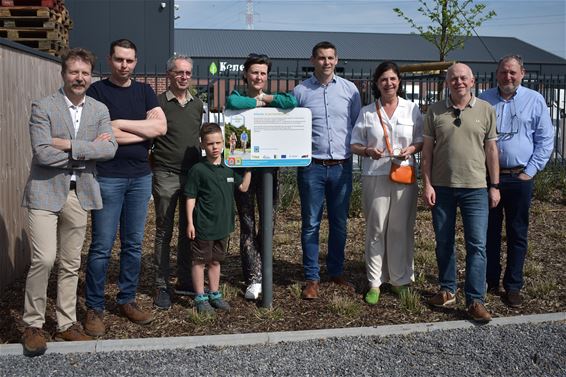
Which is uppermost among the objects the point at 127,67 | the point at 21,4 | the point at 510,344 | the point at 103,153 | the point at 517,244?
the point at 21,4

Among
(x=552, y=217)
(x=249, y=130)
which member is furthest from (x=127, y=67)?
(x=552, y=217)

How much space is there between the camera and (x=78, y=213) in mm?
4723

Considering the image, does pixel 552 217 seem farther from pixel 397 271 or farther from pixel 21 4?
pixel 21 4

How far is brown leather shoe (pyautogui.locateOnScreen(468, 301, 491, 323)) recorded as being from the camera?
206 inches

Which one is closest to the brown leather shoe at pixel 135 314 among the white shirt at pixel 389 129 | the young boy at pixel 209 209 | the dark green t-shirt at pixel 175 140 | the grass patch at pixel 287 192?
the young boy at pixel 209 209

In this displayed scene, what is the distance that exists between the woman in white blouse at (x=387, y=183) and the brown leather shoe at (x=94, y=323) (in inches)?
85.9

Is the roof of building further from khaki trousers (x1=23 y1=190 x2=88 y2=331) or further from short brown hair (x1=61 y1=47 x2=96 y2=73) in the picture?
khaki trousers (x1=23 y1=190 x2=88 y2=331)

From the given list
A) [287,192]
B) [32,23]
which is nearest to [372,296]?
[287,192]

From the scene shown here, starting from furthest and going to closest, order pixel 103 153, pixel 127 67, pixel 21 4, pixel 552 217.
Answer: pixel 552 217 → pixel 21 4 → pixel 127 67 → pixel 103 153

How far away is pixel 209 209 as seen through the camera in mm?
5398

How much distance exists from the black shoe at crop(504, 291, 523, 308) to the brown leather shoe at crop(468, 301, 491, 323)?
51 cm

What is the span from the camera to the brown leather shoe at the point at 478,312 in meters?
5.23

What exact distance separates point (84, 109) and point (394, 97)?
2458 millimetres

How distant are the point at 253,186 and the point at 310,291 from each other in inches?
40.2
